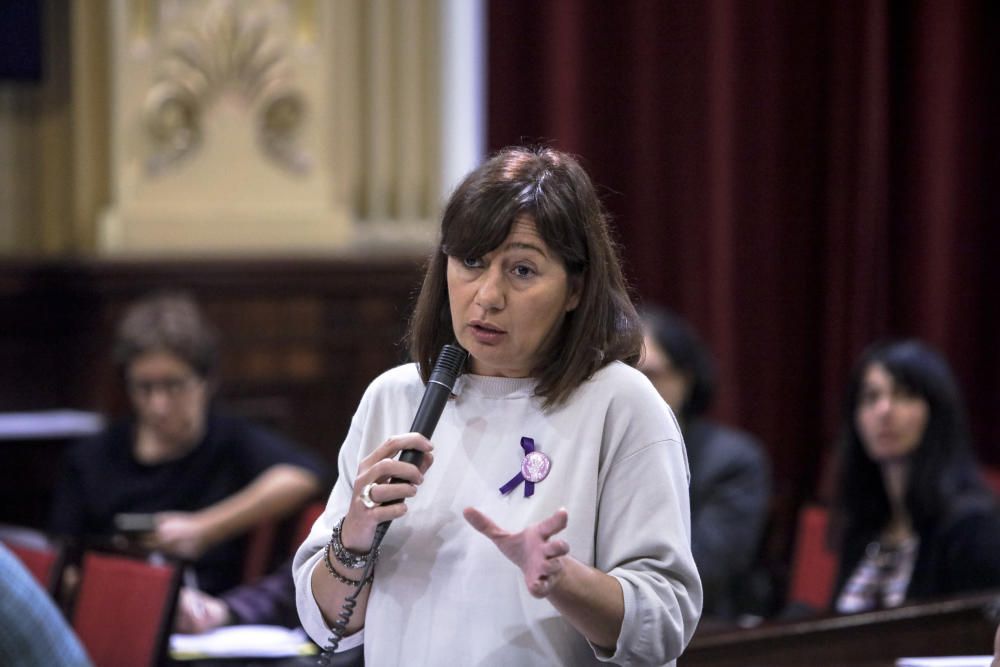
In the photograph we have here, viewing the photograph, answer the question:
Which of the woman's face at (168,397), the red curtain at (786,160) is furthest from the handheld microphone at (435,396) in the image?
the red curtain at (786,160)

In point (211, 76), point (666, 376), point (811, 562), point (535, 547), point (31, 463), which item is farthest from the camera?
point (211, 76)

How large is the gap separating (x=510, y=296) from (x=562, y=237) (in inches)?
3.7


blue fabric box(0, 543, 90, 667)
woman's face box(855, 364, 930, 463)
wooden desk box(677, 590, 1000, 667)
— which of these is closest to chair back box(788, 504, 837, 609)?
woman's face box(855, 364, 930, 463)

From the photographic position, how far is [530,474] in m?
1.80

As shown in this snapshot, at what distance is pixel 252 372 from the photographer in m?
5.55

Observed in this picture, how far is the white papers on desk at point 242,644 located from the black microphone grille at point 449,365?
4.74 ft

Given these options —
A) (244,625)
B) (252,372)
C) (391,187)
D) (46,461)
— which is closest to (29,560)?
(244,625)

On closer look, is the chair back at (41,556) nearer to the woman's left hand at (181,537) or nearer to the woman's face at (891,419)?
the woman's left hand at (181,537)

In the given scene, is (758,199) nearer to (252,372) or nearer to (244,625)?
(252,372)

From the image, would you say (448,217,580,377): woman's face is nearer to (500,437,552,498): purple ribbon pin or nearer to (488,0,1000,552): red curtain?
(500,437,552,498): purple ribbon pin

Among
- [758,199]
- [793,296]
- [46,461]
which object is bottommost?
[46,461]

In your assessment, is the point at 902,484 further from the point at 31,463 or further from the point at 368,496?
the point at 31,463

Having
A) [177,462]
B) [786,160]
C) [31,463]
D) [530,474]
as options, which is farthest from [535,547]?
[786,160]

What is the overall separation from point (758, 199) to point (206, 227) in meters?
2.12
